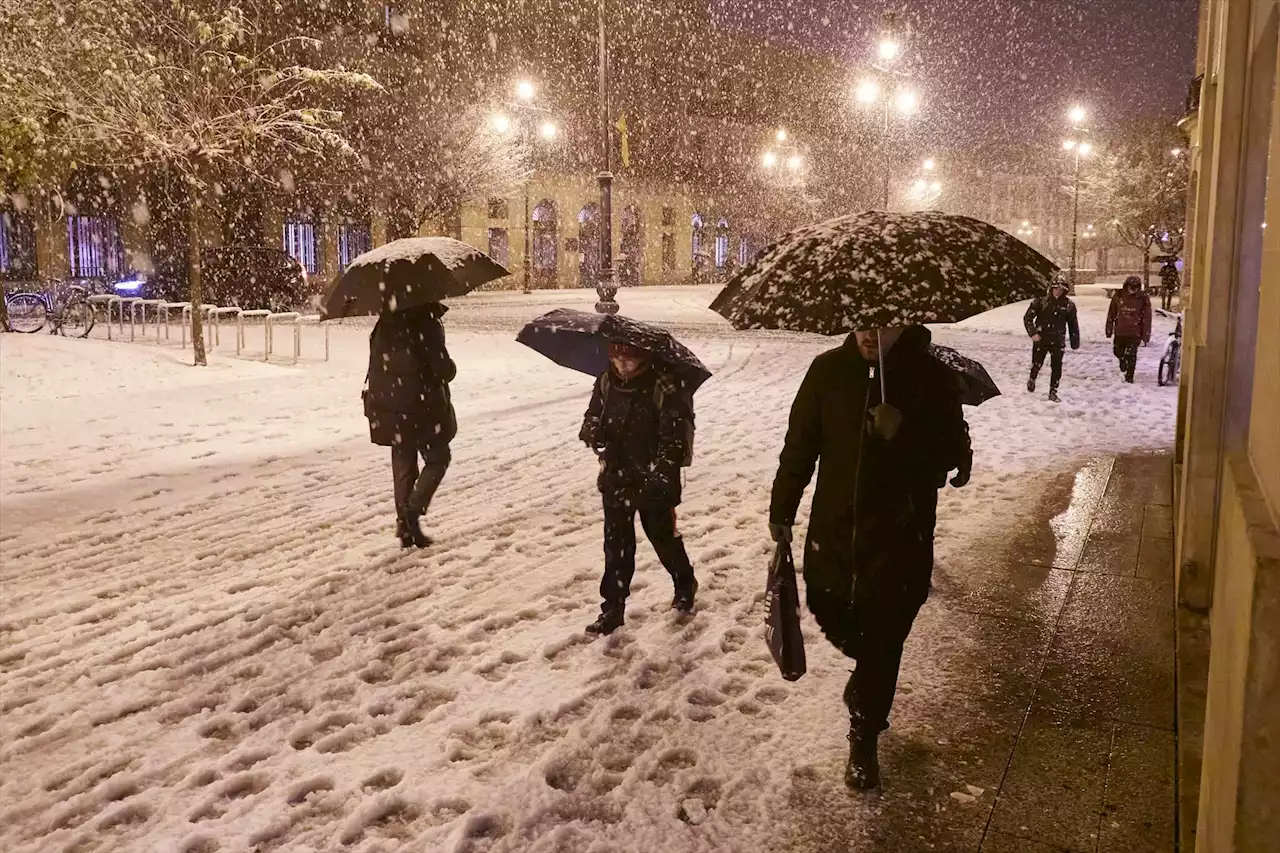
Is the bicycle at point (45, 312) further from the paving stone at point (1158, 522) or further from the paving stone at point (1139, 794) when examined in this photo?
the paving stone at point (1139, 794)

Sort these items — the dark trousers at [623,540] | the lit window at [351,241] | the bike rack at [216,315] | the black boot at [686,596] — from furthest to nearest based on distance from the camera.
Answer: the lit window at [351,241], the bike rack at [216,315], the black boot at [686,596], the dark trousers at [623,540]

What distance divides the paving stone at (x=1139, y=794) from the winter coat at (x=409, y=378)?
4.03m

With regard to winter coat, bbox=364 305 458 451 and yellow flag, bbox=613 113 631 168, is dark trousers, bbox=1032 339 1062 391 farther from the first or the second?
yellow flag, bbox=613 113 631 168

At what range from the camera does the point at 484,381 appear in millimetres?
14883

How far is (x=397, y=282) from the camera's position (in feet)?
19.6

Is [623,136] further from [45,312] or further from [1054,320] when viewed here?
[1054,320]

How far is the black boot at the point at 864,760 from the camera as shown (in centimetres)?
365

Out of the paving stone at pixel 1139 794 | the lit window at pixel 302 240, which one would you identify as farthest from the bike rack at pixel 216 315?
the lit window at pixel 302 240

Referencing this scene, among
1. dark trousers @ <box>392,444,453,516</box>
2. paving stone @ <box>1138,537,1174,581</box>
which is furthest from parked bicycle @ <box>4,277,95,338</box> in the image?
paving stone @ <box>1138,537,1174,581</box>

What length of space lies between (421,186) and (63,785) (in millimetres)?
34037

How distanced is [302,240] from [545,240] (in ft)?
43.6

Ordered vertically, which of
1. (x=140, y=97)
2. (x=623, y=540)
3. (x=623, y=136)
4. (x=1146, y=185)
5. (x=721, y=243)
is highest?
(x=623, y=136)

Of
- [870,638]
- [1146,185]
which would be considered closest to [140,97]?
[870,638]

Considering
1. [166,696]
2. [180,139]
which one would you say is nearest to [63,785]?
[166,696]
